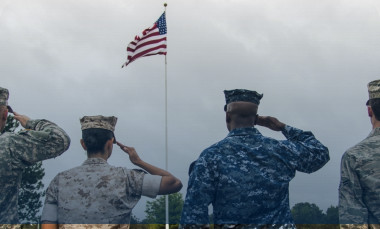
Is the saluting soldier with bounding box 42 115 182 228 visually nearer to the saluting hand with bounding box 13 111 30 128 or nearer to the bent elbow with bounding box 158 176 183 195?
the bent elbow with bounding box 158 176 183 195

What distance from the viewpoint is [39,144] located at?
673 cm

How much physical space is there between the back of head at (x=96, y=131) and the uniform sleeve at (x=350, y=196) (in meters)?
2.82

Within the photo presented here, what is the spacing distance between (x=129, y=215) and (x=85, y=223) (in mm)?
517

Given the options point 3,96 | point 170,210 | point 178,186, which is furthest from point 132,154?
point 170,210

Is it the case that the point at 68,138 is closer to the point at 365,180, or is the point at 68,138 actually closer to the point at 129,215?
the point at 129,215

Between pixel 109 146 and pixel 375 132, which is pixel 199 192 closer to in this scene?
pixel 109 146

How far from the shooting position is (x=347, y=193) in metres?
6.06

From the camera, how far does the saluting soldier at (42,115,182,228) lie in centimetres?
630

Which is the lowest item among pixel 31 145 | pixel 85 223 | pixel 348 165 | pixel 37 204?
pixel 85 223

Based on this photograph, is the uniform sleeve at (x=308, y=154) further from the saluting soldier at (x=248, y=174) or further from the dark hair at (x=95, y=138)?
the dark hair at (x=95, y=138)

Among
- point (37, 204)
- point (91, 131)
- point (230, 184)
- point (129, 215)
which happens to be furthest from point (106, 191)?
point (37, 204)

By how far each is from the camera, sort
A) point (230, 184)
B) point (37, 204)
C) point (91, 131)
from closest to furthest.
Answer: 1. point (230, 184)
2. point (91, 131)
3. point (37, 204)

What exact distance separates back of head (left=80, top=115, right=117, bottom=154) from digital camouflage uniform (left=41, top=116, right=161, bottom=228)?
0.16m

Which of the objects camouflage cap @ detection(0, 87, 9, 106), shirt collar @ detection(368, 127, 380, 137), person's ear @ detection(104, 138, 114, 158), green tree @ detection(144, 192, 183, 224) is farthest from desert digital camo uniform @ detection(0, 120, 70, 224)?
green tree @ detection(144, 192, 183, 224)
